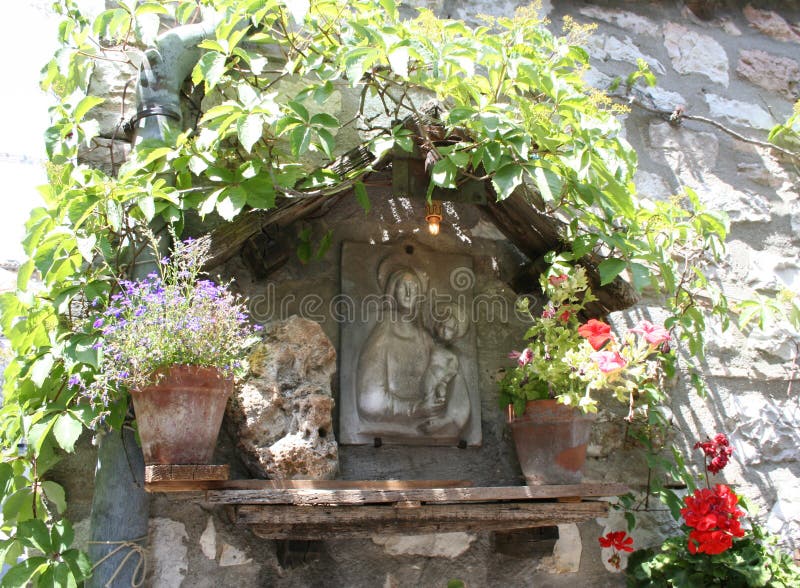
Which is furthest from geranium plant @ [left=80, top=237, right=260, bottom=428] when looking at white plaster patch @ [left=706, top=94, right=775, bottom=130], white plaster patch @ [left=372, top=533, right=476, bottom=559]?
white plaster patch @ [left=706, top=94, right=775, bottom=130]

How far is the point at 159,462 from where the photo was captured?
6.14 ft

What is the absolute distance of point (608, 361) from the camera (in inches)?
84.9

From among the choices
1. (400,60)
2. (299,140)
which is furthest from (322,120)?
(400,60)

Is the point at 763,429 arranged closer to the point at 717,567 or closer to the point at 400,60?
the point at 717,567

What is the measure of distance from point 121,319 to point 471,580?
3.86 ft

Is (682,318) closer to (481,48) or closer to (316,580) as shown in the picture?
(481,48)

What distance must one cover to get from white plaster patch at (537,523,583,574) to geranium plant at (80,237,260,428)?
109cm

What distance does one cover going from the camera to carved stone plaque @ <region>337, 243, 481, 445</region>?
236 cm

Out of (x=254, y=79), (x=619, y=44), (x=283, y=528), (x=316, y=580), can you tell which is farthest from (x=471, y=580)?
(x=619, y=44)

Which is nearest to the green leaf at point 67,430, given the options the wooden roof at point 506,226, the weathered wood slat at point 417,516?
the weathered wood slat at point 417,516

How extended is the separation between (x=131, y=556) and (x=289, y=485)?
0.43 meters

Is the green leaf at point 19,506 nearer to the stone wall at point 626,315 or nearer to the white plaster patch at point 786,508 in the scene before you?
the stone wall at point 626,315

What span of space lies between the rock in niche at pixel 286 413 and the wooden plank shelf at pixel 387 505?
71 mm

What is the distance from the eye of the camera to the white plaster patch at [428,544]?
233 cm
